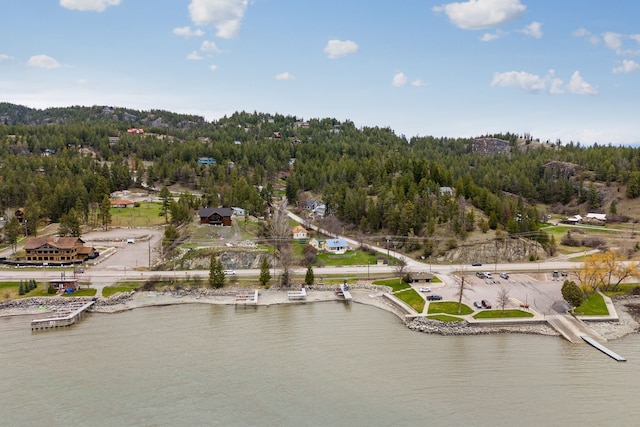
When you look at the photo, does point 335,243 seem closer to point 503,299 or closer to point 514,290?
point 514,290

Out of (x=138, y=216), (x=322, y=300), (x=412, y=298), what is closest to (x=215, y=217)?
(x=138, y=216)

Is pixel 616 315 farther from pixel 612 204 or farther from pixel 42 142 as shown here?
pixel 42 142

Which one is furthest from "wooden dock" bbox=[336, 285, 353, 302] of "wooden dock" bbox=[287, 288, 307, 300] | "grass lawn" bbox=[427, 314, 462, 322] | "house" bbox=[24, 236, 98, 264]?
"house" bbox=[24, 236, 98, 264]

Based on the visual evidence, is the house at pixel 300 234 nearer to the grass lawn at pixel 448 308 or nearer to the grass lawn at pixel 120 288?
the grass lawn at pixel 120 288

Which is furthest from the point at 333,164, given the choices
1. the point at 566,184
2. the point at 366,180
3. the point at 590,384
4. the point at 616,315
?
the point at 590,384

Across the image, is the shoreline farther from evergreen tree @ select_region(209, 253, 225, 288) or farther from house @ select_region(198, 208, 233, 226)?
house @ select_region(198, 208, 233, 226)

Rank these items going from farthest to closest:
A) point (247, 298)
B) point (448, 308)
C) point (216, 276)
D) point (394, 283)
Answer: point (394, 283), point (216, 276), point (247, 298), point (448, 308)
